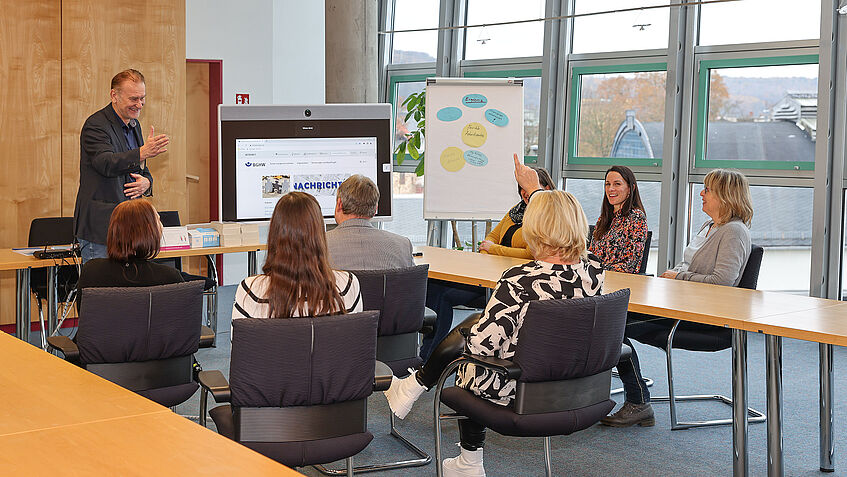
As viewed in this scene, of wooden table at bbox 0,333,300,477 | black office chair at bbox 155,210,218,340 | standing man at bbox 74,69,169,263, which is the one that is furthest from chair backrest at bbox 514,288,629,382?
black office chair at bbox 155,210,218,340

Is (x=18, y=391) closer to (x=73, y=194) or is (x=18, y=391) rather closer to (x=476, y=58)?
(x=73, y=194)

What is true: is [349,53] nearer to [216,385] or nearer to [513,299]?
[513,299]

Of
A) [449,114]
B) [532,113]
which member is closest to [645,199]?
[532,113]

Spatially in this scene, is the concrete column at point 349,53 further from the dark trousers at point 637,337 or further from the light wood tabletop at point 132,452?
the light wood tabletop at point 132,452

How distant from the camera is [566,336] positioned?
2.74 meters

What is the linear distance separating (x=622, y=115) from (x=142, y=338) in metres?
5.22

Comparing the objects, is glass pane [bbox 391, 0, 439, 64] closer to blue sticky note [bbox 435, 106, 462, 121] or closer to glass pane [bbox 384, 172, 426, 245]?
glass pane [bbox 384, 172, 426, 245]

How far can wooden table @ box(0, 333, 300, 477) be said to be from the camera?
5.39 ft

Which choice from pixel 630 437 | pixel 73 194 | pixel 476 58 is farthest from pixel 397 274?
pixel 476 58

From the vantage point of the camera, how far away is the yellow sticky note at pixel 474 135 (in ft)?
21.8

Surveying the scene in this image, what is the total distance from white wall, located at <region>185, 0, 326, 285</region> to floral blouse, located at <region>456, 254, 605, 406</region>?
549cm

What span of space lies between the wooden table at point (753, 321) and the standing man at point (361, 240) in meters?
0.65

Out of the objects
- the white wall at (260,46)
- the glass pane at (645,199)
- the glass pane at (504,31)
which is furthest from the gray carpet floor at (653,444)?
the white wall at (260,46)

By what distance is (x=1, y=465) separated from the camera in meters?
1.63
